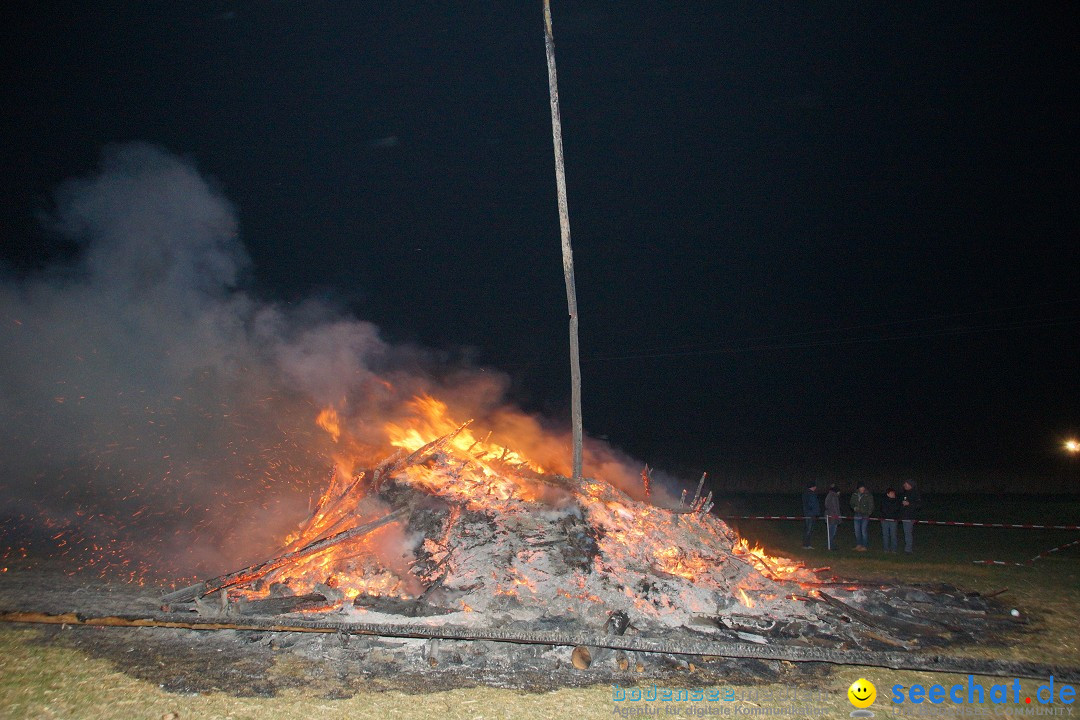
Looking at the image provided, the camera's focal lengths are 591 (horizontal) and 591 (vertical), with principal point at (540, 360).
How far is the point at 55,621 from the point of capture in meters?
6.67

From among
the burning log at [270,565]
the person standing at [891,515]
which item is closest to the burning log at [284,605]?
the burning log at [270,565]

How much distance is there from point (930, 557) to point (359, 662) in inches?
483

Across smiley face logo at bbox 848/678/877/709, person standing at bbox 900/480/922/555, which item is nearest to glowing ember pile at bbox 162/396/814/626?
smiley face logo at bbox 848/678/877/709

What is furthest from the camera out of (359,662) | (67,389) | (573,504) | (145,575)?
(67,389)

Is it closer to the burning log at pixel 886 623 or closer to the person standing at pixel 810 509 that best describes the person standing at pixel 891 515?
the person standing at pixel 810 509

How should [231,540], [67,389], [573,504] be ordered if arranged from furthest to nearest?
[67,389] → [231,540] → [573,504]

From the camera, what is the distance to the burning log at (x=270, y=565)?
7250 millimetres

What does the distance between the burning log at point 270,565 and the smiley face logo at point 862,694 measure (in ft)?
18.9

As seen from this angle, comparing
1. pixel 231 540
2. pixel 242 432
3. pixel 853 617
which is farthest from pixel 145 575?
pixel 853 617

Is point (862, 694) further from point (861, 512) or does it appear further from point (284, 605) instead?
point (861, 512)

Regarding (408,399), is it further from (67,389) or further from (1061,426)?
(1061,426)

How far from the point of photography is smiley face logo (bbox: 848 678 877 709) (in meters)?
5.11

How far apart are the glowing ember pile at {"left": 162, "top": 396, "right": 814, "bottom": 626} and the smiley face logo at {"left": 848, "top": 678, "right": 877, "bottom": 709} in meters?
1.78

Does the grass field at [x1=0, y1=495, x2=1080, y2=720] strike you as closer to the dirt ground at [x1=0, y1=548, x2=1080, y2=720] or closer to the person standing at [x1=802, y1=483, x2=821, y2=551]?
the dirt ground at [x1=0, y1=548, x2=1080, y2=720]
